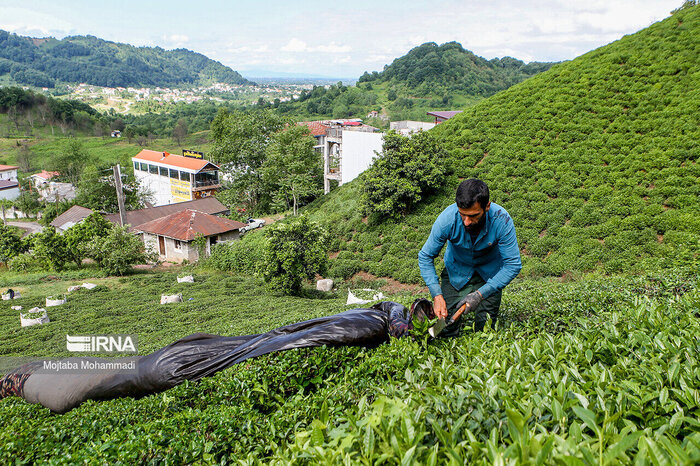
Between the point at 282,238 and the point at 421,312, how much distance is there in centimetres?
1058

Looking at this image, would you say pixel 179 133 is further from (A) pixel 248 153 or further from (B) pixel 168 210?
(B) pixel 168 210

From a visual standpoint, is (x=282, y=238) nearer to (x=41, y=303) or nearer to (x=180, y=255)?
(x=41, y=303)

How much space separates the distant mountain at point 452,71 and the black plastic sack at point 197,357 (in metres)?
78.0

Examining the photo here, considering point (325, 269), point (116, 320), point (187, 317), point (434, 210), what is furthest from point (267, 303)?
point (434, 210)

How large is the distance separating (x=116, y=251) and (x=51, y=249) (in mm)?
4281

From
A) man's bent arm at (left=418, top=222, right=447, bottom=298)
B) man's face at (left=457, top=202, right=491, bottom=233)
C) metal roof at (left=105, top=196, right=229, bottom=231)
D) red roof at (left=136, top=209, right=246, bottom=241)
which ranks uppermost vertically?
man's face at (left=457, top=202, right=491, bottom=233)

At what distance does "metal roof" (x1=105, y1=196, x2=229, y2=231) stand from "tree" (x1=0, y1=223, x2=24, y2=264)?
Answer: 646cm

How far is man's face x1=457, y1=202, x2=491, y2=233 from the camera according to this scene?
3358mm

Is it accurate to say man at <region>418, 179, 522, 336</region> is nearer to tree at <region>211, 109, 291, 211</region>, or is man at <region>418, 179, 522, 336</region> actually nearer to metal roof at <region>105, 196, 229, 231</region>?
metal roof at <region>105, 196, 229, 231</region>

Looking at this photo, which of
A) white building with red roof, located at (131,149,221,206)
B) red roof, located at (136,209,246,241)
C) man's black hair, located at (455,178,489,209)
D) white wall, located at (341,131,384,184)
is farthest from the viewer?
white building with red roof, located at (131,149,221,206)

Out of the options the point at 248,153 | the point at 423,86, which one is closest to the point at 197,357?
the point at 248,153

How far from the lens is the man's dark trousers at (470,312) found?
3.51 m

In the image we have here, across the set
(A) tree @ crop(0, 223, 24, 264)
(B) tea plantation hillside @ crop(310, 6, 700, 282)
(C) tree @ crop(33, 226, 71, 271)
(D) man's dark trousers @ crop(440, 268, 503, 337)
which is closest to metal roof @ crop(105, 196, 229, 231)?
(A) tree @ crop(0, 223, 24, 264)

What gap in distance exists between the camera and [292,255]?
13227 millimetres
